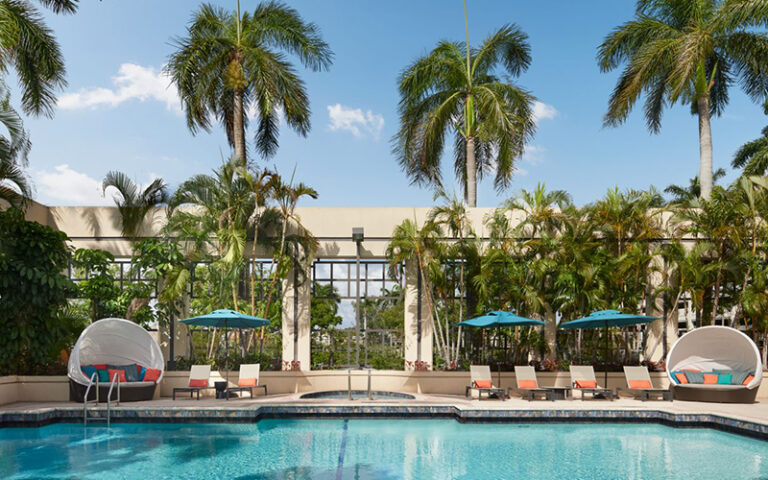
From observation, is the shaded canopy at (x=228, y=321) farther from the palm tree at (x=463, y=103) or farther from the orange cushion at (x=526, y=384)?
the palm tree at (x=463, y=103)

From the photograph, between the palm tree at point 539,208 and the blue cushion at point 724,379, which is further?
the palm tree at point 539,208

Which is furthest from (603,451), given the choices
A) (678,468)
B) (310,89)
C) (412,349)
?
(310,89)

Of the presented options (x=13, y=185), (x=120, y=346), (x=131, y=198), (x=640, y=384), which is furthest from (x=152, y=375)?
(x=640, y=384)

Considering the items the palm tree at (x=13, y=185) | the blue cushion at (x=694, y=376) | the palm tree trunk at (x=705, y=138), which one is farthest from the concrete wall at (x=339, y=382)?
A: the palm tree trunk at (x=705, y=138)

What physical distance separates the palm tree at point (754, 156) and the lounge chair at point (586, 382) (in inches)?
626

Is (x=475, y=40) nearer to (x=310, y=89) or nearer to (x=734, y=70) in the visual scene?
(x=310, y=89)

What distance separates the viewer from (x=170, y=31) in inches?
647

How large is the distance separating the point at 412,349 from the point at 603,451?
6.28 meters

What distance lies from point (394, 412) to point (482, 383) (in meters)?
2.48

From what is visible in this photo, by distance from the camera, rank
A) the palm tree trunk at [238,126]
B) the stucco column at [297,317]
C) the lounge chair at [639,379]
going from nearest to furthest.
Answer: the lounge chair at [639,379], the stucco column at [297,317], the palm tree trunk at [238,126]

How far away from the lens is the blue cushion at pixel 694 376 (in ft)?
42.2

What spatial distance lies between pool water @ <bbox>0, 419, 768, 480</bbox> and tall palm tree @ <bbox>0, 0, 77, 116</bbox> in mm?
7331

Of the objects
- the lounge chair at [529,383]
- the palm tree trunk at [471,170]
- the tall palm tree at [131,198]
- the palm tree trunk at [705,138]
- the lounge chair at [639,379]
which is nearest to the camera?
the lounge chair at [529,383]

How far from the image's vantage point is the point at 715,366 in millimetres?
13570
